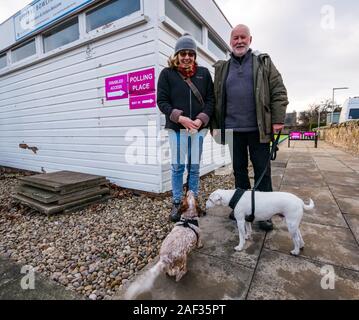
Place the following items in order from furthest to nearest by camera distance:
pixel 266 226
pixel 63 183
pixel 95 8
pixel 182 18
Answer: pixel 182 18 → pixel 95 8 → pixel 63 183 → pixel 266 226

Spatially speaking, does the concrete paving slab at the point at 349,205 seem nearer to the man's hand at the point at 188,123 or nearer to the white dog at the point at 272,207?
the white dog at the point at 272,207

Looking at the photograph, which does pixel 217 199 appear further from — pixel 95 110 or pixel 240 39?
pixel 95 110

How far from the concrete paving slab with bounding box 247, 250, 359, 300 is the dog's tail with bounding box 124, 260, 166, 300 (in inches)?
25.0

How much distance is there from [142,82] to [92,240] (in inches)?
98.7

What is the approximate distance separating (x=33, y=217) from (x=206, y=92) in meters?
2.98

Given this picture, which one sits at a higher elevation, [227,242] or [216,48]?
[216,48]

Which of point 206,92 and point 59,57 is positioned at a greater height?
point 59,57

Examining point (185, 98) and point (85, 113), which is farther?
point (85, 113)

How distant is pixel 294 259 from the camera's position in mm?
1892

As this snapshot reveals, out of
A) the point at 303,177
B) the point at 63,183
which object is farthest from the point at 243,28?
the point at 303,177

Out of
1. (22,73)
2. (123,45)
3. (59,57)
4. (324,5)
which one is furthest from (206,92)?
(22,73)

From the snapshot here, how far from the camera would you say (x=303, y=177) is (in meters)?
5.14

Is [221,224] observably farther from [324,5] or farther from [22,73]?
[22,73]

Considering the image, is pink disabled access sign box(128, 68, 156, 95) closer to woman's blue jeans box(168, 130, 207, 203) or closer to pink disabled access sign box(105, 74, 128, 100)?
pink disabled access sign box(105, 74, 128, 100)
